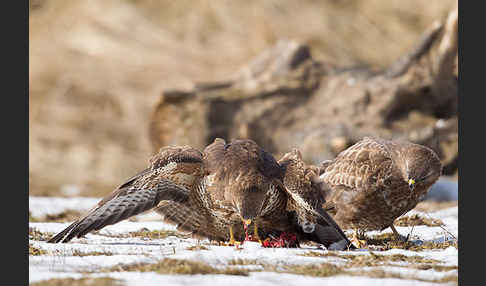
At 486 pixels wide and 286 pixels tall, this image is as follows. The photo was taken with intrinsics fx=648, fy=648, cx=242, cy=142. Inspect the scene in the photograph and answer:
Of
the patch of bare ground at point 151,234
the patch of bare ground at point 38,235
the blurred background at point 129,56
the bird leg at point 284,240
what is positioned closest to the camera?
the bird leg at point 284,240

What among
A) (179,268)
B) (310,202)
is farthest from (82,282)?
(310,202)

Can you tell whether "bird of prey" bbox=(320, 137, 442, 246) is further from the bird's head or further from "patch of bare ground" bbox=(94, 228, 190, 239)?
"patch of bare ground" bbox=(94, 228, 190, 239)

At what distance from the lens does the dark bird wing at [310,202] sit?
20.6ft

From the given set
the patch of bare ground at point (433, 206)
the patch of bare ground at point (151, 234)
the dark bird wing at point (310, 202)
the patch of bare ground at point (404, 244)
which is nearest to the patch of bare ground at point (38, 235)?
the patch of bare ground at point (151, 234)

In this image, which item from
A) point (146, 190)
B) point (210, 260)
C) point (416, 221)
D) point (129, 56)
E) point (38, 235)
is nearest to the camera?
point (210, 260)

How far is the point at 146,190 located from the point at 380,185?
245 cm

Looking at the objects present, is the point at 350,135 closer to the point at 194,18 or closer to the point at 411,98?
the point at 411,98

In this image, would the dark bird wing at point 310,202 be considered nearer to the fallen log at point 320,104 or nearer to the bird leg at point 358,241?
the bird leg at point 358,241

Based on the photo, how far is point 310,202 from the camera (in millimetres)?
6309

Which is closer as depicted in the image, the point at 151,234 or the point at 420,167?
the point at 420,167

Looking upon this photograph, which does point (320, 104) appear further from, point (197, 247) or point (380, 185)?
point (197, 247)

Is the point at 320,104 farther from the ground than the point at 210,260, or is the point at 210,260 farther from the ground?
the point at 320,104

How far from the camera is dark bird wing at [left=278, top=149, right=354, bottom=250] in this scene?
20.6 feet

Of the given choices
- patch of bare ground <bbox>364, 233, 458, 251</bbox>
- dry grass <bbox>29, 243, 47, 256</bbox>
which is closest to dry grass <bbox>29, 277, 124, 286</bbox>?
dry grass <bbox>29, 243, 47, 256</bbox>
